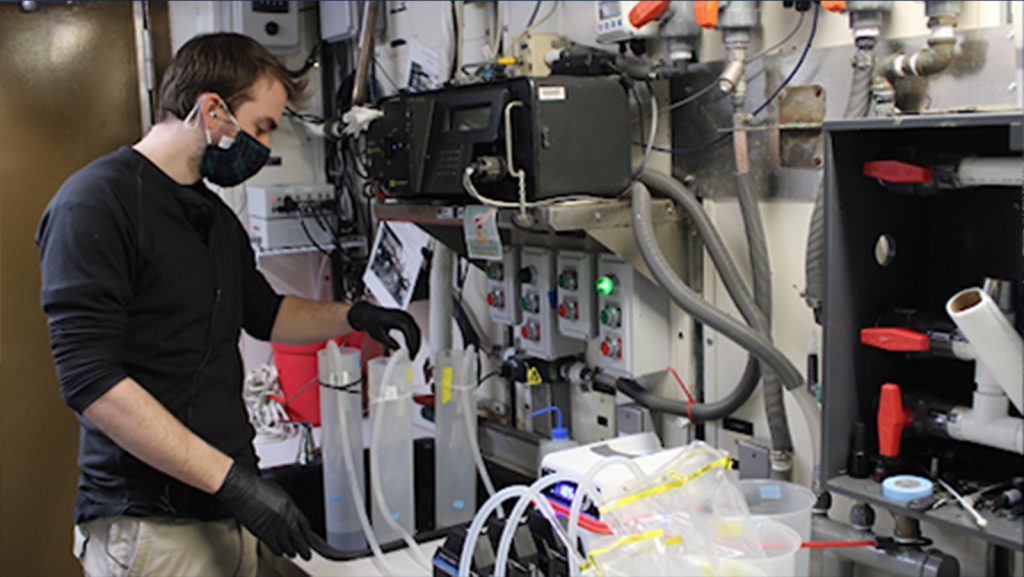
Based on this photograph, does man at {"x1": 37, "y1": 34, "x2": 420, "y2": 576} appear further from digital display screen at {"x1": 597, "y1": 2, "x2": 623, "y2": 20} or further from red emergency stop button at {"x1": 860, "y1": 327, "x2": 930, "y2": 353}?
red emergency stop button at {"x1": 860, "y1": 327, "x2": 930, "y2": 353}

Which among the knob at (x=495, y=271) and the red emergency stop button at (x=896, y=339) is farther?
the knob at (x=495, y=271)

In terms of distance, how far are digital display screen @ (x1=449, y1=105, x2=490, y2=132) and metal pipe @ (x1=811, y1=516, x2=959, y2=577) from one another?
38.2 inches

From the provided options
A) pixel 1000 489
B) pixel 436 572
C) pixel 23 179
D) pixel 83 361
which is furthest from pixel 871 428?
pixel 23 179

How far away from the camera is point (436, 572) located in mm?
1713

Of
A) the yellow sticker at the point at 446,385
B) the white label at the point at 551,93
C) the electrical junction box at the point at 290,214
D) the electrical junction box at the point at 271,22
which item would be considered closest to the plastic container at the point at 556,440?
the yellow sticker at the point at 446,385

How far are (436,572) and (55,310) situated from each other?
810 mm

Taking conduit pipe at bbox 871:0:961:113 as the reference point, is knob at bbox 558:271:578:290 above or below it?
below

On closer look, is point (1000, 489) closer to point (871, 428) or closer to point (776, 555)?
point (871, 428)

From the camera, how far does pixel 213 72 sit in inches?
75.5

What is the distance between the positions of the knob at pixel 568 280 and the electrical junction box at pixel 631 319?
0.07 m

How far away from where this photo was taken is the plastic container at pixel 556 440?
7.16ft

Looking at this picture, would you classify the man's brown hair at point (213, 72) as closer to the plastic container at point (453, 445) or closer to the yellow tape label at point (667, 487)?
the plastic container at point (453, 445)

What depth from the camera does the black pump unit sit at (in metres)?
1.83

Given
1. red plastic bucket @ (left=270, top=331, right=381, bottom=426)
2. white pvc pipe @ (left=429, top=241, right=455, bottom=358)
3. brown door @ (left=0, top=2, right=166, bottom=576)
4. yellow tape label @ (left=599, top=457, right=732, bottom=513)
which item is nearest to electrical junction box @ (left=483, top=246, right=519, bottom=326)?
white pvc pipe @ (left=429, top=241, right=455, bottom=358)
